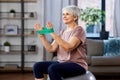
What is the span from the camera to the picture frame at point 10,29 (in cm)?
541

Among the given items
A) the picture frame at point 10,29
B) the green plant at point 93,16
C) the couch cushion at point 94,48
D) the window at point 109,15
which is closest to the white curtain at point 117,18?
the window at point 109,15

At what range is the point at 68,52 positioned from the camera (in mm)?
2430

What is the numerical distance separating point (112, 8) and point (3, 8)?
2363 millimetres

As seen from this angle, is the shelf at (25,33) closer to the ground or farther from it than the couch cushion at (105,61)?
farther from it

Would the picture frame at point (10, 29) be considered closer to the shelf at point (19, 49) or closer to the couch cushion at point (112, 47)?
the shelf at point (19, 49)

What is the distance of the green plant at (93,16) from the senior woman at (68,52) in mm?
3065

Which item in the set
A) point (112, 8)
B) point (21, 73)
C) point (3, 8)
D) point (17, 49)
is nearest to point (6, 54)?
point (17, 49)

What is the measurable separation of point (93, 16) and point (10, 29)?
71.2 inches

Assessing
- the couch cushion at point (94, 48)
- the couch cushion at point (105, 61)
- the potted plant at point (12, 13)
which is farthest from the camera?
the potted plant at point (12, 13)

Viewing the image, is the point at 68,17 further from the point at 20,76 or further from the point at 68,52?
the point at 20,76

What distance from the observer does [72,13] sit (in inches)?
97.8

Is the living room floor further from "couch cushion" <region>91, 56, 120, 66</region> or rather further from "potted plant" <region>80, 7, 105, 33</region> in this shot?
"potted plant" <region>80, 7, 105, 33</region>

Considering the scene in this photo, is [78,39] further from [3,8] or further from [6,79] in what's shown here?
[3,8]

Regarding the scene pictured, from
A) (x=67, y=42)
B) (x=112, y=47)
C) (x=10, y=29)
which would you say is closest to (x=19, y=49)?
(x=10, y=29)
